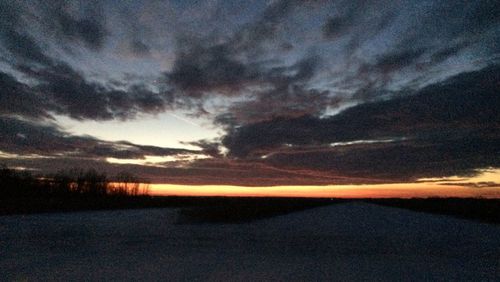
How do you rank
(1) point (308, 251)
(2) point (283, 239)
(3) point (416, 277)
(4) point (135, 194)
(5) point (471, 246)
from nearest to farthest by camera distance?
1. (3) point (416, 277)
2. (1) point (308, 251)
3. (5) point (471, 246)
4. (2) point (283, 239)
5. (4) point (135, 194)

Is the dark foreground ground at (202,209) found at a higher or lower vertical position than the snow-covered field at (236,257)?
higher

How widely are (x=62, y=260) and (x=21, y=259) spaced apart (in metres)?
1.56

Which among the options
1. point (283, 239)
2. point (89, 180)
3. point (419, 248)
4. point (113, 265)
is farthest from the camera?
point (89, 180)

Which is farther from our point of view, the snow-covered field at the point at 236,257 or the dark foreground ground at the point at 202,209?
the dark foreground ground at the point at 202,209

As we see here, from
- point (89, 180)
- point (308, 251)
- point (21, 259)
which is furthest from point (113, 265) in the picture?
point (89, 180)

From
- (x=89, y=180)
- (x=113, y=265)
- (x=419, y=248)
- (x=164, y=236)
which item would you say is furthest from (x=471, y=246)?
(x=89, y=180)

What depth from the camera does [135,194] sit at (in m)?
186

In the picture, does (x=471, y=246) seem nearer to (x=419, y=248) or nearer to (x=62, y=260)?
(x=419, y=248)

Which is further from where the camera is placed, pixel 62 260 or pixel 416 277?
pixel 62 260

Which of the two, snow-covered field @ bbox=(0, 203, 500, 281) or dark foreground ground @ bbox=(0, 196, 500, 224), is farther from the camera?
dark foreground ground @ bbox=(0, 196, 500, 224)

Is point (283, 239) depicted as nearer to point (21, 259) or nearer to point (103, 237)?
point (103, 237)

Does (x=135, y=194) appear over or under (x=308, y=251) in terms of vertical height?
over

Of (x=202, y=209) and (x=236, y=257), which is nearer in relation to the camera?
(x=236, y=257)

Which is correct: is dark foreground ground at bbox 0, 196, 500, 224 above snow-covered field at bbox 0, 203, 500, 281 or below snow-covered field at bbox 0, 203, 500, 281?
above
